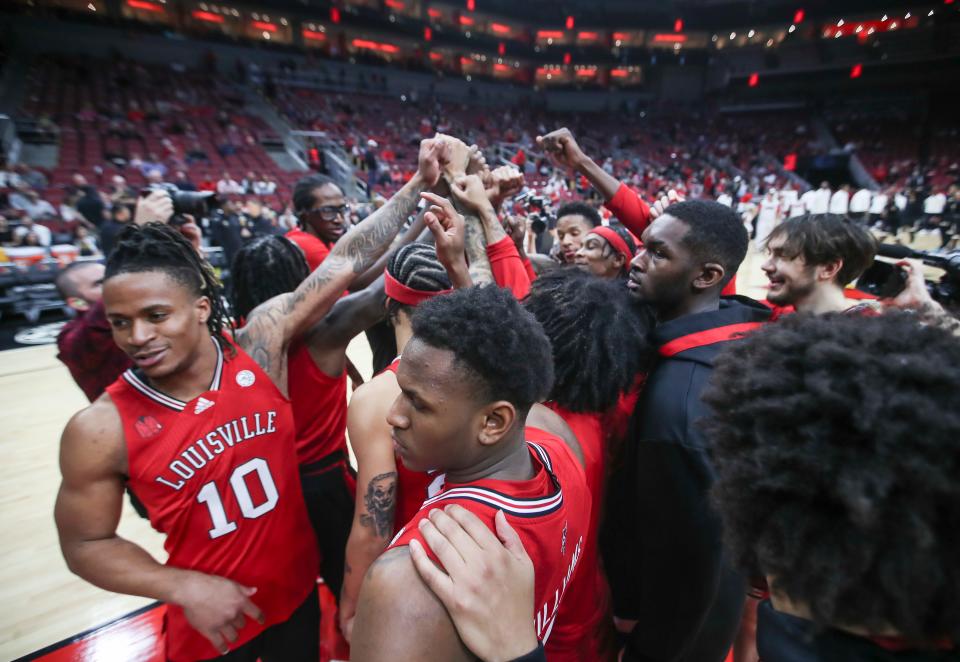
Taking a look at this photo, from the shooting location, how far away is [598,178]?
247 cm

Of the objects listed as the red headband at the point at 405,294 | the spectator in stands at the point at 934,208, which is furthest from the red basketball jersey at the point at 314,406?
the spectator in stands at the point at 934,208

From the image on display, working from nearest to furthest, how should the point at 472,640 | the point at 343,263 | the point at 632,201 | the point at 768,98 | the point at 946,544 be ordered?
the point at 946,544
the point at 472,640
the point at 343,263
the point at 632,201
the point at 768,98

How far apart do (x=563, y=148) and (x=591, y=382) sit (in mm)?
1445

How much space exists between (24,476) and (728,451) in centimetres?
472

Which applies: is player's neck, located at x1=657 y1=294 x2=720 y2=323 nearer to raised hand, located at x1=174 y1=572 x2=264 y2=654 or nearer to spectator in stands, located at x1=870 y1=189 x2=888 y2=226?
raised hand, located at x1=174 y1=572 x2=264 y2=654

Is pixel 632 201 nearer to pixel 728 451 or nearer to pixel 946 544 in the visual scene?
pixel 728 451

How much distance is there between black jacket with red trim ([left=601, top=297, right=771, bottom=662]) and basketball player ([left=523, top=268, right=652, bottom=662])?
0.28 feet

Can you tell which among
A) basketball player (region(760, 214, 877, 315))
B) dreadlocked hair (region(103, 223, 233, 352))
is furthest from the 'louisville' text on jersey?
basketball player (region(760, 214, 877, 315))

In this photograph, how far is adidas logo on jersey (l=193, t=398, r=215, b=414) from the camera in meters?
1.47

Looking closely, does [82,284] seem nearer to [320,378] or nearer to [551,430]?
[320,378]

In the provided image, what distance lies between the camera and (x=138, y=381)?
1.41 metres

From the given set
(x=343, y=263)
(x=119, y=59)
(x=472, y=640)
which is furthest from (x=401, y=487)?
(x=119, y=59)

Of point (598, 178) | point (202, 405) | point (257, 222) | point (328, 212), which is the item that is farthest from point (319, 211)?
point (257, 222)

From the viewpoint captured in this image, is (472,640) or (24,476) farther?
(24,476)
